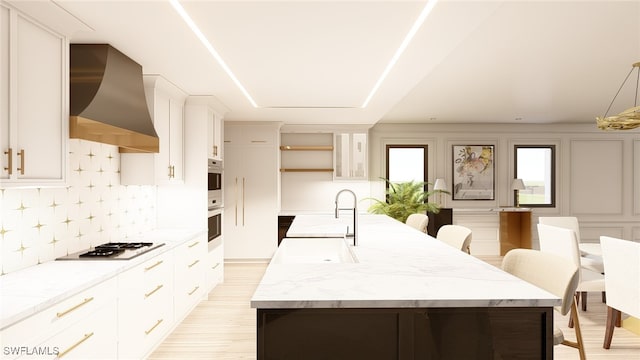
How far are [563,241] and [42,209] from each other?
422 cm

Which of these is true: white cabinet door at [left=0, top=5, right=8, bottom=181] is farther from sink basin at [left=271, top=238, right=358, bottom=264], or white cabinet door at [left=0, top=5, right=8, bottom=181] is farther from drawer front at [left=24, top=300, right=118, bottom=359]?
sink basin at [left=271, top=238, right=358, bottom=264]

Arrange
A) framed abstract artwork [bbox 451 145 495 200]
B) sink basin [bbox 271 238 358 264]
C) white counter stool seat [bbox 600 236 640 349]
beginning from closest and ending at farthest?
white counter stool seat [bbox 600 236 640 349] < sink basin [bbox 271 238 358 264] < framed abstract artwork [bbox 451 145 495 200]

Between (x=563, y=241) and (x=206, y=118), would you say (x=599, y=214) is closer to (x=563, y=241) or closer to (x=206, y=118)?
(x=563, y=241)

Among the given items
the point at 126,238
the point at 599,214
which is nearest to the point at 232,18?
the point at 126,238

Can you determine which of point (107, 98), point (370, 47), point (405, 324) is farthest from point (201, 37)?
point (405, 324)

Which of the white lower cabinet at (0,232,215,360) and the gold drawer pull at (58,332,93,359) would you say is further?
the gold drawer pull at (58,332,93,359)

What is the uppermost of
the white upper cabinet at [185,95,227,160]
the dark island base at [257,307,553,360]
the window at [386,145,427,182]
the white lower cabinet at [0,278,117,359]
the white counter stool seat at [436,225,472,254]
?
the white upper cabinet at [185,95,227,160]

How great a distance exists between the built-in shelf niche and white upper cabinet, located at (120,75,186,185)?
2634mm

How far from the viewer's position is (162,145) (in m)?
3.63

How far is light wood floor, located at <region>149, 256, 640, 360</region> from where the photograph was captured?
9.58ft

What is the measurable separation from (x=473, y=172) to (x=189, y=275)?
5628mm

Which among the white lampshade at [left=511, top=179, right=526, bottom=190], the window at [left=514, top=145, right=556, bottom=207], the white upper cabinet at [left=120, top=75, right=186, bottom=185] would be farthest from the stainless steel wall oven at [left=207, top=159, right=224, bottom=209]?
the window at [left=514, top=145, right=556, bottom=207]

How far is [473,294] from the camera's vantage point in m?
1.37

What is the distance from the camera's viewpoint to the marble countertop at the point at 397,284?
4.36ft
